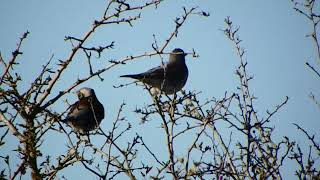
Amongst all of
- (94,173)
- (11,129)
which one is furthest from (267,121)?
(11,129)

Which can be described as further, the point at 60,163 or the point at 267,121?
the point at 267,121

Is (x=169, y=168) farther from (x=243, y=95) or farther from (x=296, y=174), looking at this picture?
(x=243, y=95)

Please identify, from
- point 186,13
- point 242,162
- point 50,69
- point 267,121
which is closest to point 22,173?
point 50,69

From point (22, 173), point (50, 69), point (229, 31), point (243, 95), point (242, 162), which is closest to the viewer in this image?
point (22, 173)

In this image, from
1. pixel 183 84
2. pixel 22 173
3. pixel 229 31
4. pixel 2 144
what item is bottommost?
pixel 22 173

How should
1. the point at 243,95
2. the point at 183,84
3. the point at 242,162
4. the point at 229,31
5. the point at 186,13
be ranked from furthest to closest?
1. the point at 183,84
2. the point at 229,31
3. the point at 243,95
4. the point at 242,162
5. the point at 186,13

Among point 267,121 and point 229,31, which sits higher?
point 229,31

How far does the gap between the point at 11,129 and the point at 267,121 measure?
2.97 meters

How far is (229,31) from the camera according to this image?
20.9 feet

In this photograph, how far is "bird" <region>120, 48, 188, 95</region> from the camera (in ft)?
27.1

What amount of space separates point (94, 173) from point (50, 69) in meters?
1.01

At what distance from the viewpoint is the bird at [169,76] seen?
8258 millimetres

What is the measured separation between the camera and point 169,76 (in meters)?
8.77

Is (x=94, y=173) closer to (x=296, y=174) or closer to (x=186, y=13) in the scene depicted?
(x=186, y=13)
